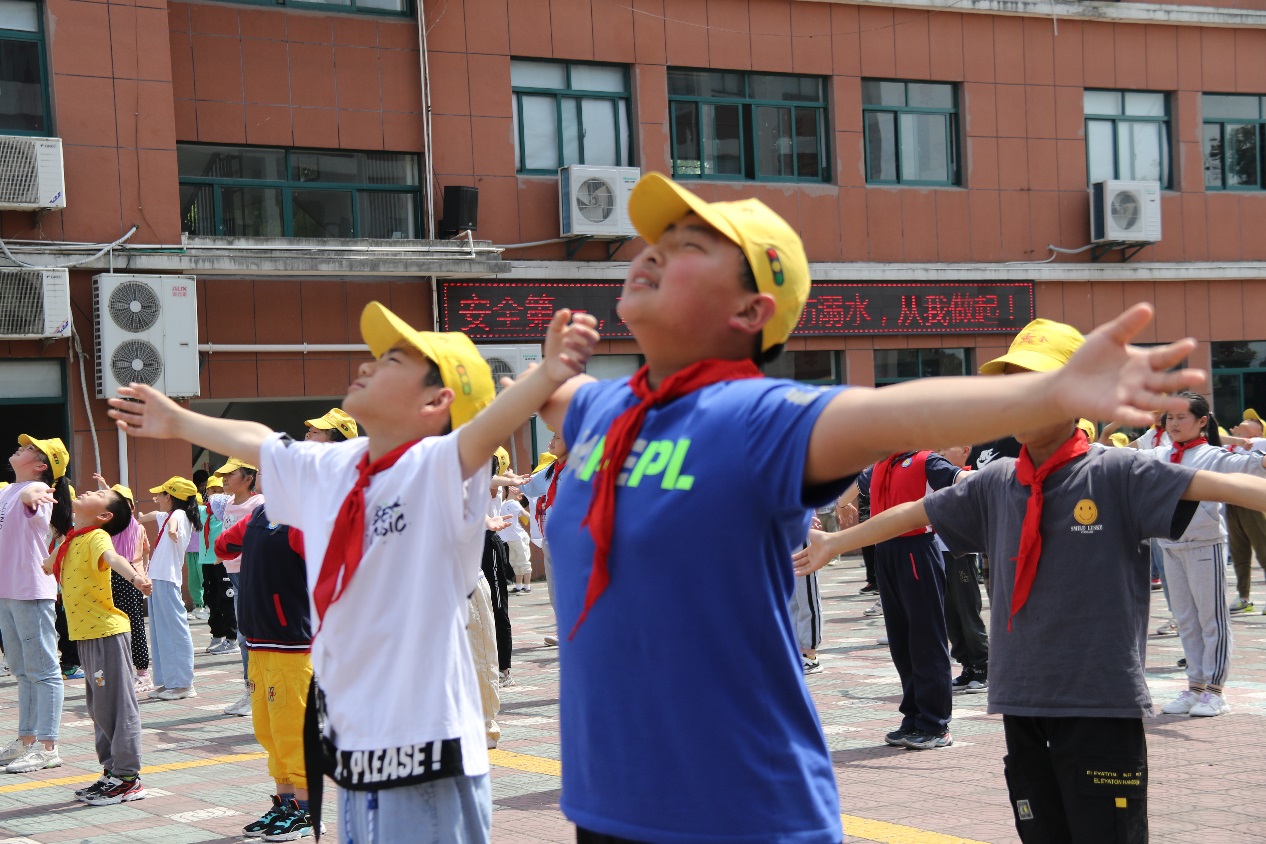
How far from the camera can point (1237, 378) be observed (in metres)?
26.0

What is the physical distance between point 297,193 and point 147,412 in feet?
56.9

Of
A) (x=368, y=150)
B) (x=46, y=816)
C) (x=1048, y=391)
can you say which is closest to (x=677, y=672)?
(x=1048, y=391)

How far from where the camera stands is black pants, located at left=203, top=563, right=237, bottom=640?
14.4 m

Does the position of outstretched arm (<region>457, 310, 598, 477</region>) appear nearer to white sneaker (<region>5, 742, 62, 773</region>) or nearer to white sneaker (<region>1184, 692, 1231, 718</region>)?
white sneaker (<region>5, 742, 62, 773</region>)

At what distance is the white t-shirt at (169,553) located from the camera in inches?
494

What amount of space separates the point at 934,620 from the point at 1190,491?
15.7 ft

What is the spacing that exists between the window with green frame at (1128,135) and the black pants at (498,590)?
17618 mm

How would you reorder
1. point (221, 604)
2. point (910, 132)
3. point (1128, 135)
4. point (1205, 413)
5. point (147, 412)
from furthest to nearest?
point (1128, 135) → point (910, 132) → point (221, 604) → point (1205, 413) → point (147, 412)

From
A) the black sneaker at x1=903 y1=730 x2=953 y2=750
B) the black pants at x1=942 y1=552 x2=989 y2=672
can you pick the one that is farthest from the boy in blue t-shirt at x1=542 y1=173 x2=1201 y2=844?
the black pants at x1=942 y1=552 x2=989 y2=672

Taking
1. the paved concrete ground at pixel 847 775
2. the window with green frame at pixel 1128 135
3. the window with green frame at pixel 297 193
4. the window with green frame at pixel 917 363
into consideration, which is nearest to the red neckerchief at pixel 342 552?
the paved concrete ground at pixel 847 775

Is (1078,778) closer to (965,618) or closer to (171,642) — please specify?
(965,618)

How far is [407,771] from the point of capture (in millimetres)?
3443

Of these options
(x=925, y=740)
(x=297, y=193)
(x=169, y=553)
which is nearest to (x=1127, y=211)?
(x=297, y=193)

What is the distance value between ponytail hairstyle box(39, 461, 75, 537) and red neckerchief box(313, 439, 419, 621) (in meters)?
6.26
